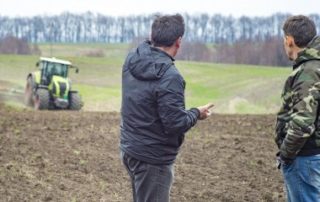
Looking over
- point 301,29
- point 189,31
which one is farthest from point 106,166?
point 189,31

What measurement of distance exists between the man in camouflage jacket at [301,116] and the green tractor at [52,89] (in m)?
18.2

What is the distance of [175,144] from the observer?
440 centimetres

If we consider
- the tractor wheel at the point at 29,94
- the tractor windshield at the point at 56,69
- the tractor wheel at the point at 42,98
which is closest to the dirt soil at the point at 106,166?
the tractor wheel at the point at 42,98

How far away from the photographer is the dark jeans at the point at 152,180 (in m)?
4.36

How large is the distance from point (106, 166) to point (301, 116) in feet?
17.4

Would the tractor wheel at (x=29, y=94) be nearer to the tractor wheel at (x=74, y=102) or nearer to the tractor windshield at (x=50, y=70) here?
the tractor windshield at (x=50, y=70)

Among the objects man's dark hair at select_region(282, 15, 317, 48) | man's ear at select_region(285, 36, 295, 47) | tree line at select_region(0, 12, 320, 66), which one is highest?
man's dark hair at select_region(282, 15, 317, 48)

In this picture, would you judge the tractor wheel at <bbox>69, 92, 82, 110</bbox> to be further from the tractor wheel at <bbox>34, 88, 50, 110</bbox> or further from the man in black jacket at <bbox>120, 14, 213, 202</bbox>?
the man in black jacket at <bbox>120, 14, 213, 202</bbox>

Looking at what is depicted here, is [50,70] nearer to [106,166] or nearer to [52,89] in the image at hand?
[52,89]

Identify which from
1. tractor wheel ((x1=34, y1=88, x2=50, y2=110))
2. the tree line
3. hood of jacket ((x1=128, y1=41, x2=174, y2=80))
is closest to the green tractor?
tractor wheel ((x1=34, y1=88, x2=50, y2=110))

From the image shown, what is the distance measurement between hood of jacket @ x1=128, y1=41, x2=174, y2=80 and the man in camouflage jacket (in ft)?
3.13

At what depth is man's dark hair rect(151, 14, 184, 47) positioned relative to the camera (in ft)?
14.0

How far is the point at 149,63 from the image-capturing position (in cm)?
432

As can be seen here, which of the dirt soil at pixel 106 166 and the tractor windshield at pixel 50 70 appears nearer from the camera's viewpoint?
the dirt soil at pixel 106 166
